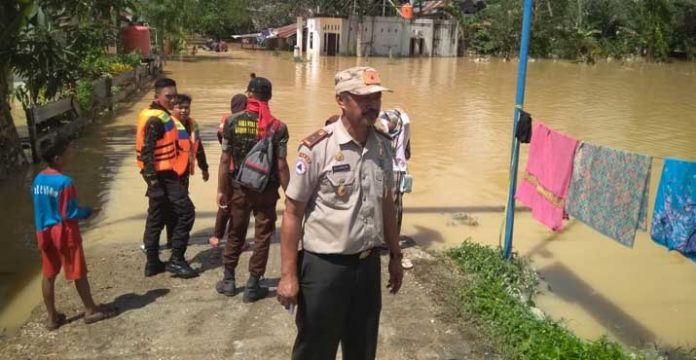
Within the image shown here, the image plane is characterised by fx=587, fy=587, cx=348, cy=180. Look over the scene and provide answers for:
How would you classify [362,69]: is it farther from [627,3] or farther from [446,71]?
[627,3]

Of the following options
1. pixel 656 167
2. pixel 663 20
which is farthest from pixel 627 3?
pixel 656 167

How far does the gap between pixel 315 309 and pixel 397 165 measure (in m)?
2.69

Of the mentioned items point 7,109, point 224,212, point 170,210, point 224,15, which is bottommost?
point 224,212

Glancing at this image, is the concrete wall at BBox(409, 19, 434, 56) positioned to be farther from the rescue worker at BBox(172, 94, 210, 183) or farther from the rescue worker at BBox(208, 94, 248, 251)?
the rescue worker at BBox(172, 94, 210, 183)

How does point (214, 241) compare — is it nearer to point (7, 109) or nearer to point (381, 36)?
point (7, 109)

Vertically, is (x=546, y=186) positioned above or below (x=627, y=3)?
below

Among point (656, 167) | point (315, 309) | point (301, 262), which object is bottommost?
point (656, 167)

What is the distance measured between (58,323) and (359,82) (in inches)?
119

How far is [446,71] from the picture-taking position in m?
33.0


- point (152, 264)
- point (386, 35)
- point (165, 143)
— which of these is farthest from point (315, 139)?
point (386, 35)

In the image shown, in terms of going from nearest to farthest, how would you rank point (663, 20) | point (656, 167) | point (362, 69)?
point (362, 69) < point (656, 167) < point (663, 20)

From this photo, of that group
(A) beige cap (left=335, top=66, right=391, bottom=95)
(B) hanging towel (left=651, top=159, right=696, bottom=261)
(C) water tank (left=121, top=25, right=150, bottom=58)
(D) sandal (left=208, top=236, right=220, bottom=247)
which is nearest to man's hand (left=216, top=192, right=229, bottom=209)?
(D) sandal (left=208, top=236, right=220, bottom=247)

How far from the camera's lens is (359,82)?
2674 mm

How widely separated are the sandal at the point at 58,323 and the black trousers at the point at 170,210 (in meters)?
0.94
